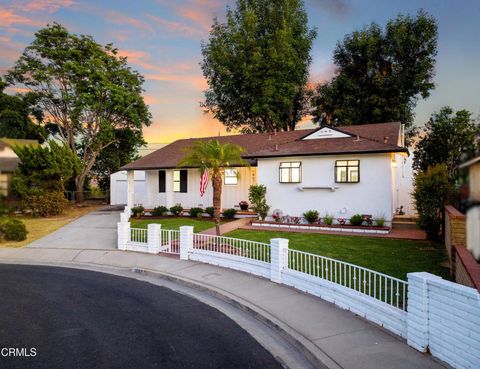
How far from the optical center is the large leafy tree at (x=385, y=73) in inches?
1335

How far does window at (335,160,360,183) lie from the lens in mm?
19672

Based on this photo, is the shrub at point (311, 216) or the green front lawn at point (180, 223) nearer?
the shrub at point (311, 216)

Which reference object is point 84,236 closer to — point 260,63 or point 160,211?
point 160,211

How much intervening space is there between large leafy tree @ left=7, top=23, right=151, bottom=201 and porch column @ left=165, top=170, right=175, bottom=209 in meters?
10.9

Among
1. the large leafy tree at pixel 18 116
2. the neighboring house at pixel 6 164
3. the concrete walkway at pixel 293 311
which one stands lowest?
the concrete walkway at pixel 293 311

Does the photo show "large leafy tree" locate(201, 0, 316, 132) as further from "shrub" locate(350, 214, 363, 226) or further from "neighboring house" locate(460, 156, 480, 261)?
"neighboring house" locate(460, 156, 480, 261)

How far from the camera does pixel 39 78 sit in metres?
32.3

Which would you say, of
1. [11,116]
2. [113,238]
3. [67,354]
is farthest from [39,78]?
[67,354]

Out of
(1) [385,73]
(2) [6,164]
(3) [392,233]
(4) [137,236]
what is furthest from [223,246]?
(1) [385,73]

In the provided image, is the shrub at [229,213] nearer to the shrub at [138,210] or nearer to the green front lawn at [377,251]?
the green front lawn at [377,251]

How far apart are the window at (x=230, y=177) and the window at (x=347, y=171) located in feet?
24.1

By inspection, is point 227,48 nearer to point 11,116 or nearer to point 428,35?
point 428,35

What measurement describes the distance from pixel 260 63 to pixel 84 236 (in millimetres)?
25451

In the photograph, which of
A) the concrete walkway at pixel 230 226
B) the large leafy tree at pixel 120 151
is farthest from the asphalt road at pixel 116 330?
the large leafy tree at pixel 120 151
